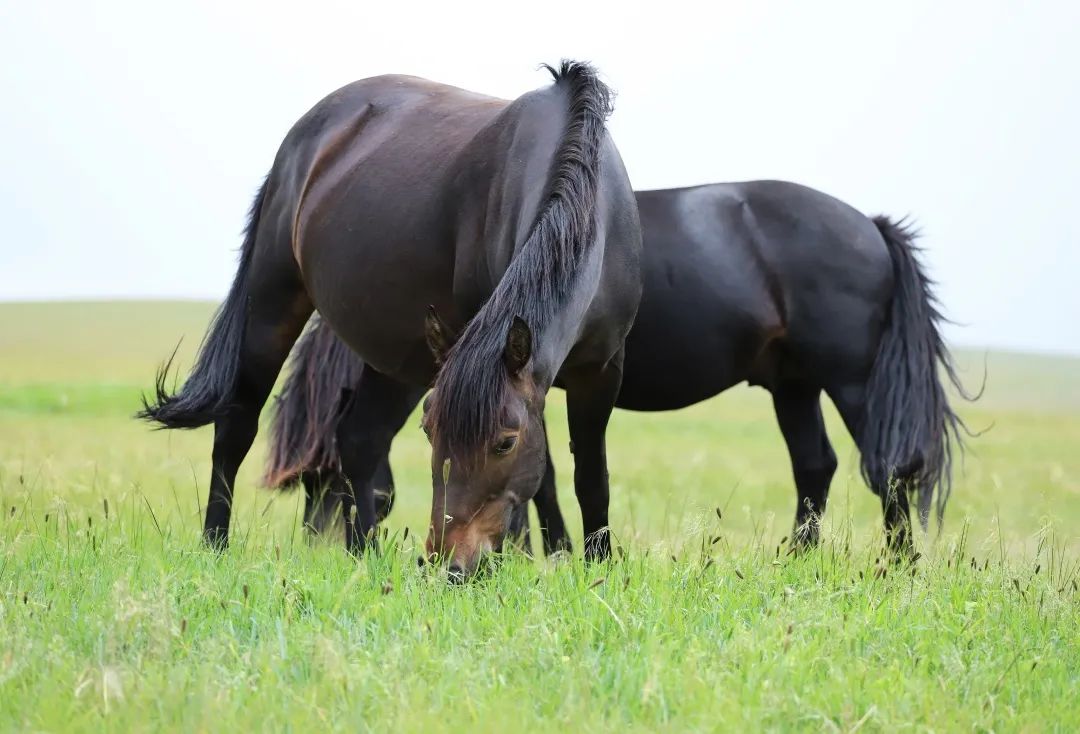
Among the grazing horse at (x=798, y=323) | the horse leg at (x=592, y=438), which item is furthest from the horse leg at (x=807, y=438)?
the horse leg at (x=592, y=438)

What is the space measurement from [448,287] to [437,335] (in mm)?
1072

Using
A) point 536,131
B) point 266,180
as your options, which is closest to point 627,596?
point 536,131

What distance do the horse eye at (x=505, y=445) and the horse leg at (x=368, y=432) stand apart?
2.45 m

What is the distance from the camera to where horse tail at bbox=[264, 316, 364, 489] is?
710 cm

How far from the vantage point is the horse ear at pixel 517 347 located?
12.6 feet

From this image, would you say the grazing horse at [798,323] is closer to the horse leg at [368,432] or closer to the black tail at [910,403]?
the black tail at [910,403]

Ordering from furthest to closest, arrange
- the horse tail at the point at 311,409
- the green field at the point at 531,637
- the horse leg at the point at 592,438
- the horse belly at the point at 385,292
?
1. the horse tail at the point at 311,409
2. the horse belly at the point at 385,292
3. the horse leg at the point at 592,438
4. the green field at the point at 531,637

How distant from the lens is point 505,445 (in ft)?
12.7

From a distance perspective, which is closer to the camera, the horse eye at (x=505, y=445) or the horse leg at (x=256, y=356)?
the horse eye at (x=505, y=445)

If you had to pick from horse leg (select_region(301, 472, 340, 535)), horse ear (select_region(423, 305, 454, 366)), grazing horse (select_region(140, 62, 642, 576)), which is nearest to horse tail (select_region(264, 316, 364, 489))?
horse leg (select_region(301, 472, 340, 535))

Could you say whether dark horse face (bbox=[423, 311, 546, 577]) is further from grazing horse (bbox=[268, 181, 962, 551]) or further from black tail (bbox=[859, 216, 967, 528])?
black tail (bbox=[859, 216, 967, 528])

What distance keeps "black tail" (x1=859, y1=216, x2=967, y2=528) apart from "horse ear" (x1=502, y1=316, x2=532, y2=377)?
2.92 meters

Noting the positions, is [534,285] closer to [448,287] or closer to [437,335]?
[437,335]

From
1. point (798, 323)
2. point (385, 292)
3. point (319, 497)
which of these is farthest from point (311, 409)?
point (798, 323)
